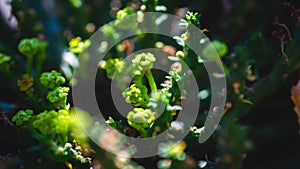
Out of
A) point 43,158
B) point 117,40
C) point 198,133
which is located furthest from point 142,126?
point 117,40

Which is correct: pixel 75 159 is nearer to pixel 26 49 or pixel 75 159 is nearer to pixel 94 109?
pixel 94 109

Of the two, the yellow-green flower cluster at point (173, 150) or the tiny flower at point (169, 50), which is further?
the tiny flower at point (169, 50)

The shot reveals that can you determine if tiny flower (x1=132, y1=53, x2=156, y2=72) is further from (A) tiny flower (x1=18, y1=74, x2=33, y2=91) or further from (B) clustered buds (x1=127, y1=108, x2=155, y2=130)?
(A) tiny flower (x1=18, y1=74, x2=33, y2=91)

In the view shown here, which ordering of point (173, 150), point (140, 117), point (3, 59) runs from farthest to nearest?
point (3, 59)
point (140, 117)
point (173, 150)

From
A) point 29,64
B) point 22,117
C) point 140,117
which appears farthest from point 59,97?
point 29,64

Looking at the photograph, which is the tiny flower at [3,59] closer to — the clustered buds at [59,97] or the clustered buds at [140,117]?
the clustered buds at [59,97]

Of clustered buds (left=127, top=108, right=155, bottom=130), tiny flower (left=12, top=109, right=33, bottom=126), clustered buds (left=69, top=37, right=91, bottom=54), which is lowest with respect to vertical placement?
tiny flower (left=12, top=109, right=33, bottom=126)

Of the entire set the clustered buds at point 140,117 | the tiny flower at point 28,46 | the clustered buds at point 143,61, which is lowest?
the clustered buds at point 140,117

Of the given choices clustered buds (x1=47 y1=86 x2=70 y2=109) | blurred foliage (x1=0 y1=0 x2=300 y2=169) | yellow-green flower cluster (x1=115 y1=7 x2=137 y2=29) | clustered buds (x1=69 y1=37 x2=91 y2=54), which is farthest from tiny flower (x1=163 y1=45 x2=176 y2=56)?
clustered buds (x1=47 y1=86 x2=70 y2=109)

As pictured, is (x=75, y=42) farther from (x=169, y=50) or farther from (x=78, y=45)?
(x=169, y=50)

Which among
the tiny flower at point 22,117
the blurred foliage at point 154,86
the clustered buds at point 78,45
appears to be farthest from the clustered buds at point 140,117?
the clustered buds at point 78,45

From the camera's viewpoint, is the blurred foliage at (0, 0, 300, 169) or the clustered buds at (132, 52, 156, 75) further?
the clustered buds at (132, 52, 156, 75)
